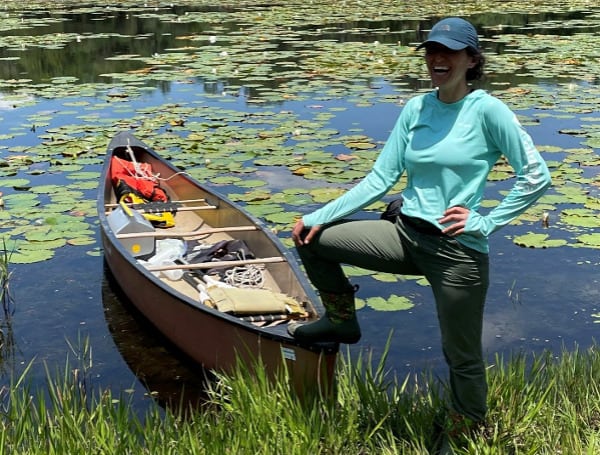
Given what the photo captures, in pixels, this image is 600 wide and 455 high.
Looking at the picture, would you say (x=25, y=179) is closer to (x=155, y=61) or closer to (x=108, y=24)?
(x=155, y=61)

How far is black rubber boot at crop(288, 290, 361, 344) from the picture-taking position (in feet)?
9.86

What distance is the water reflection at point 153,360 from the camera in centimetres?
442

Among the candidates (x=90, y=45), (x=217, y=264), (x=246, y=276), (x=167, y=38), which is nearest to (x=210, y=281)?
(x=217, y=264)

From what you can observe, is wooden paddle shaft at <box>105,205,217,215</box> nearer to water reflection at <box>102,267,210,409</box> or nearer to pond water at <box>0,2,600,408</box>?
pond water at <box>0,2,600,408</box>

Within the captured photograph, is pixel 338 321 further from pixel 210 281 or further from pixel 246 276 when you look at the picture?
pixel 210 281

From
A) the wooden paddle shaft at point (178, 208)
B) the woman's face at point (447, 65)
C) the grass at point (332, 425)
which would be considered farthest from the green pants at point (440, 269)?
the wooden paddle shaft at point (178, 208)

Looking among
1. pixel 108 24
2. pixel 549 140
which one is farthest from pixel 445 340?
pixel 108 24

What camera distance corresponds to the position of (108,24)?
21297 mm

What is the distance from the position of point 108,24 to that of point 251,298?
1858 cm

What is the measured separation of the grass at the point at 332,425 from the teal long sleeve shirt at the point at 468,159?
88cm

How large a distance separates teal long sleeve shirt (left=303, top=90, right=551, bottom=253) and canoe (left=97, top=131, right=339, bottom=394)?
1.03 m

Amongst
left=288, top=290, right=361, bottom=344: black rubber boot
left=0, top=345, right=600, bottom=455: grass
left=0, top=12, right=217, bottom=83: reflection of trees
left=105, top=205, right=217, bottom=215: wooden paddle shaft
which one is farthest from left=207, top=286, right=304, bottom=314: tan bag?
left=0, top=12, right=217, bottom=83: reflection of trees

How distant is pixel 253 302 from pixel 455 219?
6.94 feet

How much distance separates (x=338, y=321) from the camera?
3.08 meters
